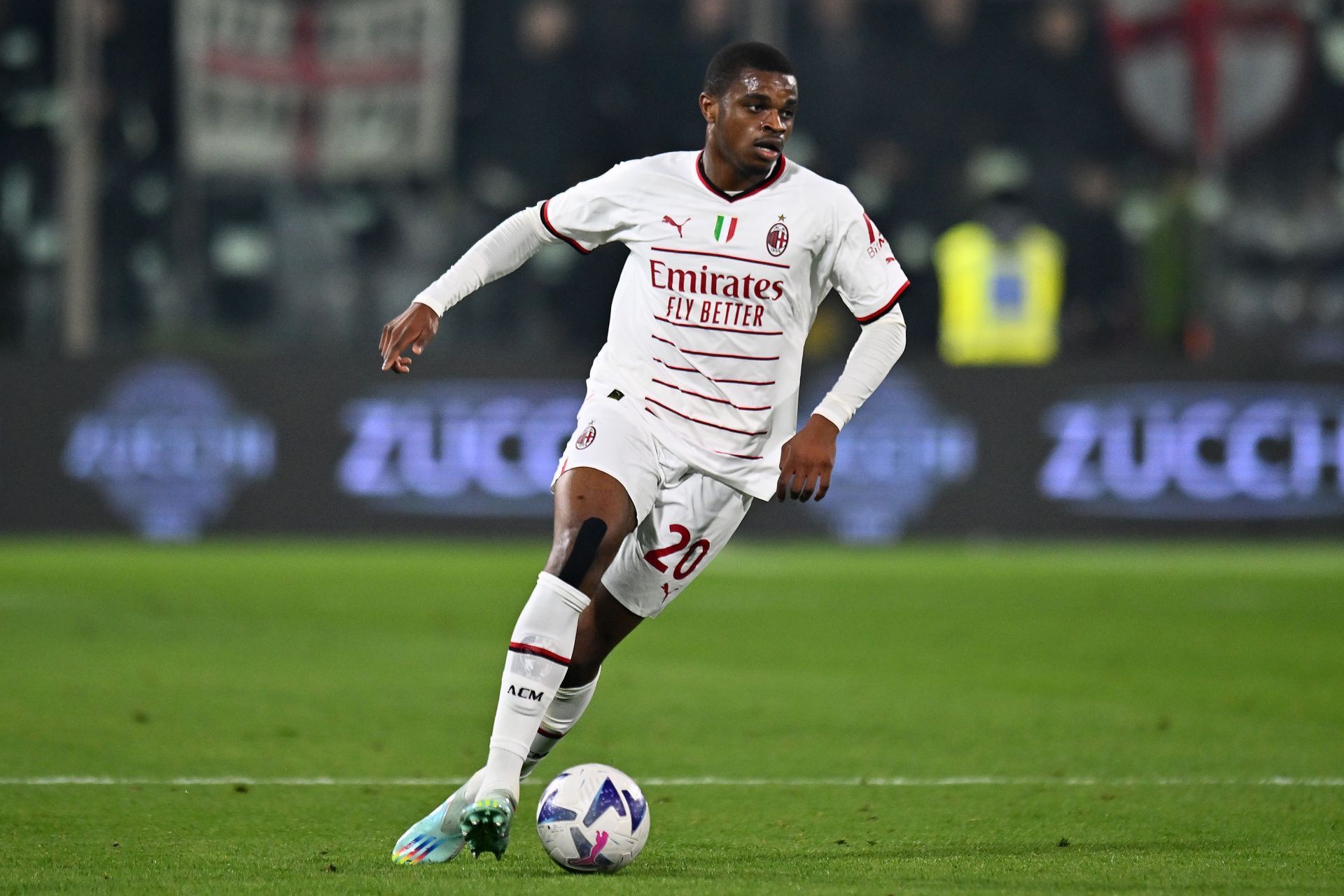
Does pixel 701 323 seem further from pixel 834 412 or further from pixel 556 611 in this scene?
pixel 556 611

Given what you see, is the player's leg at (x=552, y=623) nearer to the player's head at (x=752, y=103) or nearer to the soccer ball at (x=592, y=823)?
the soccer ball at (x=592, y=823)

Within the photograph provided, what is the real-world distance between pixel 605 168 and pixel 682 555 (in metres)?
15.4

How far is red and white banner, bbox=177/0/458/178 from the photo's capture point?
60.2 ft

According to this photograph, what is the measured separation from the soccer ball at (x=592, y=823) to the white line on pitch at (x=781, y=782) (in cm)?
146

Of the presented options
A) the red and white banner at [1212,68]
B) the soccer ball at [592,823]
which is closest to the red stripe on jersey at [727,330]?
the soccer ball at [592,823]

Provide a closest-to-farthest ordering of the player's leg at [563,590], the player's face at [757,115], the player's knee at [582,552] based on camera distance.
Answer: the player's leg at [563,590], the player's knee at [582,552], the player's face at [757,115]

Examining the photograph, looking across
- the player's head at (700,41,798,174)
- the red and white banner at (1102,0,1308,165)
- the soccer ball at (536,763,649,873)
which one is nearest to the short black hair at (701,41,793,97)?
the player's head at (700,41,798,174)

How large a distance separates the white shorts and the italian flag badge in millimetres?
501

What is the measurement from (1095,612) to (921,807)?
6302 millimetres

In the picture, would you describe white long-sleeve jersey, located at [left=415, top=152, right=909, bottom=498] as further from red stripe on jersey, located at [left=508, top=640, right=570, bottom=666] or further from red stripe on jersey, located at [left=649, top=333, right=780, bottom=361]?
red stripe on jersey, located at [left=508, top=640, right=570, bottom=666]

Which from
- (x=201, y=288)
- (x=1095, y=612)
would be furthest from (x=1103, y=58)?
(x=1095, y=612)

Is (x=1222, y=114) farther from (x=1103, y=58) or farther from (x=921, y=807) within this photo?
(x=921, y=807)

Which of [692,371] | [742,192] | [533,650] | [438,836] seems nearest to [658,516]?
[692,371]

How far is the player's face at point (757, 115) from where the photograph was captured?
18.1 ft
